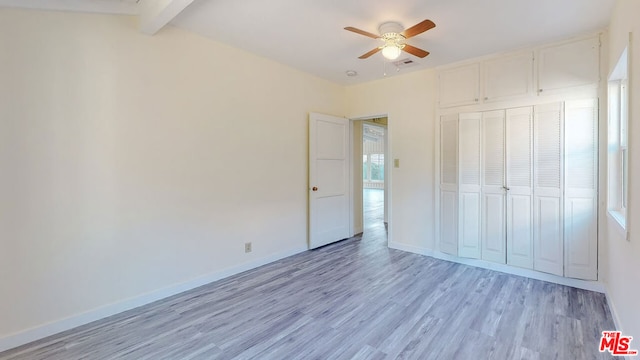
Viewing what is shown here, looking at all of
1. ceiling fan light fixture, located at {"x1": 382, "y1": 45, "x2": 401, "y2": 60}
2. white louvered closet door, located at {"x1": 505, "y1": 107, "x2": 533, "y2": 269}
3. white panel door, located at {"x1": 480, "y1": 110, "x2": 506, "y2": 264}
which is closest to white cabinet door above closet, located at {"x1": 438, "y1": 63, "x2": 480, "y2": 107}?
white panel door, located at {"x1": 480, "y1": 110, "x2": 506, "y2": 264}

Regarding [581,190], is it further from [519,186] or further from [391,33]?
[391,33]

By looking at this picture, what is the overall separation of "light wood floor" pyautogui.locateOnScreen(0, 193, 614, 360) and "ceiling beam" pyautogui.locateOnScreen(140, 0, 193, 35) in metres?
2.60

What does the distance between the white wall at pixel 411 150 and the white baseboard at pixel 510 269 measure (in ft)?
0.19

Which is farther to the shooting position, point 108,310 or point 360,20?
point 360,20

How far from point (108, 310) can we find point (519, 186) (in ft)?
14.7

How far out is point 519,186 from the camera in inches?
135

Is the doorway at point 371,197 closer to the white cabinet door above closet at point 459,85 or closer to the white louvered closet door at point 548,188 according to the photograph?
the white cabinet door above closet at point 459,85

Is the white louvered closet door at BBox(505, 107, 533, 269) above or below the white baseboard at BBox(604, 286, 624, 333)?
above

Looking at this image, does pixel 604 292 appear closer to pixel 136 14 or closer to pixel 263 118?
pixel 263 118

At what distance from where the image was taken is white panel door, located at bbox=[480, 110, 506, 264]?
356 cm

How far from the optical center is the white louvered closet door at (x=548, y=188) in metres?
3.17

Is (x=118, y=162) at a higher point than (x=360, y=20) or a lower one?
lower

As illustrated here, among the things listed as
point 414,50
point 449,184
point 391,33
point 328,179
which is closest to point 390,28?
point 391,33

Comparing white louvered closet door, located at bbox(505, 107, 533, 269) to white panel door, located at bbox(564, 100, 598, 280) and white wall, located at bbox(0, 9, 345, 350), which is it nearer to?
white panel door, located at bbox(564, 100, 598, 280)
